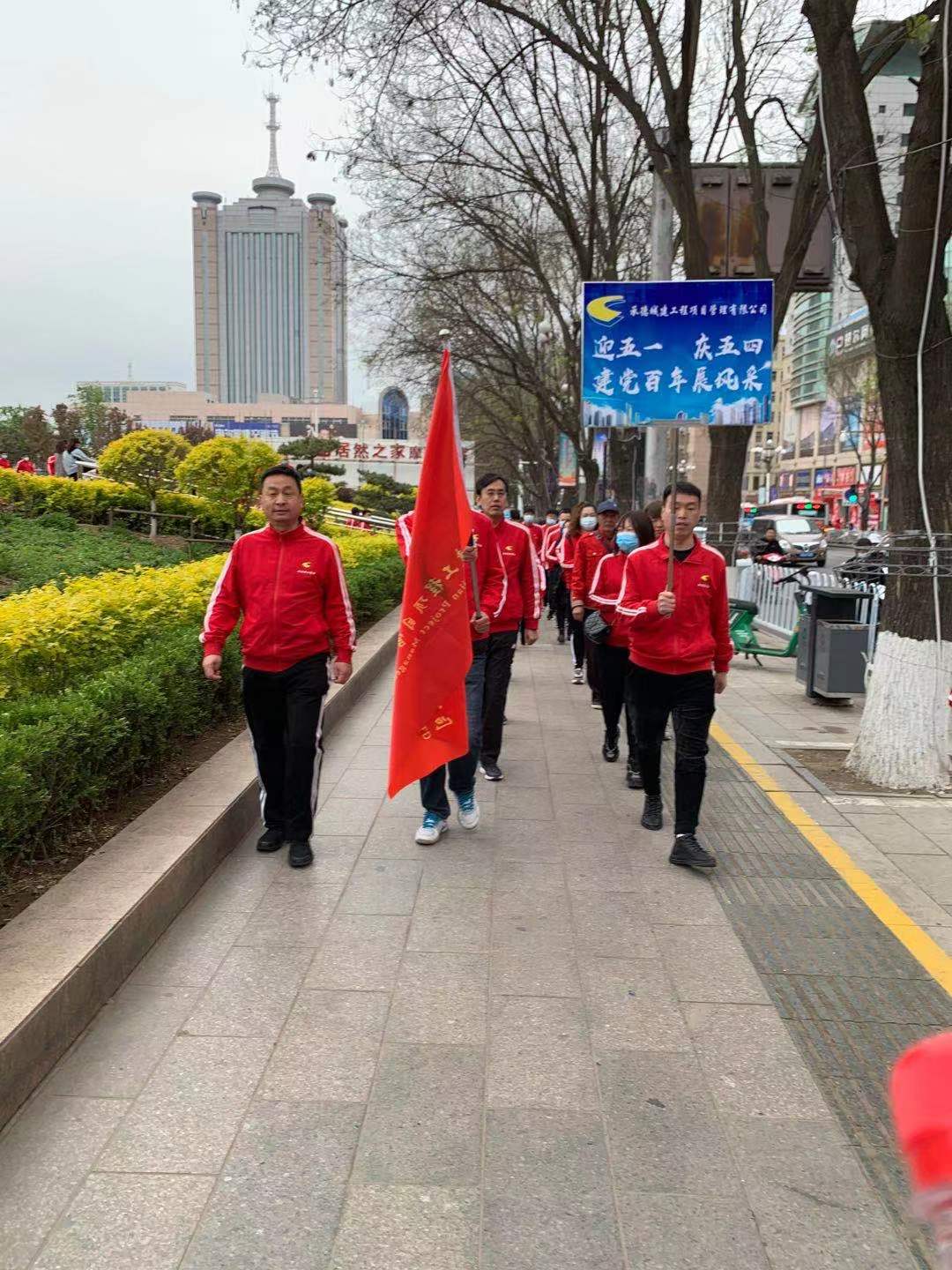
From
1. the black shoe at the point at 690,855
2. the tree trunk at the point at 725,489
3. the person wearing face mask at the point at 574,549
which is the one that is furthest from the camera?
the tree trunk at the point at 725,489

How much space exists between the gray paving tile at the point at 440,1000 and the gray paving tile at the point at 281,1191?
475mm

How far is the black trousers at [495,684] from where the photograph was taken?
6.08 meters

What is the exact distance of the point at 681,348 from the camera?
9.95 metres

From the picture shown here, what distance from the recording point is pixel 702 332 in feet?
31.9

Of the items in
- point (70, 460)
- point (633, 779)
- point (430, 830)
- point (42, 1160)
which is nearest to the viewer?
point (42, 1160)

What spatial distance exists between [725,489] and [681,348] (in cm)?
390

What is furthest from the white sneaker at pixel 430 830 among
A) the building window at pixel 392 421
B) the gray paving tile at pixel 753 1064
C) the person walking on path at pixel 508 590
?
the building window at pixel 392 421

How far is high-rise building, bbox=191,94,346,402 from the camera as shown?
5074 inches

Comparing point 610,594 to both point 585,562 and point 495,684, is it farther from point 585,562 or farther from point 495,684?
point 585,562

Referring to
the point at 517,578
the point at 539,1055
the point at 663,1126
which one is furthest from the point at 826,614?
the point at 663,1126

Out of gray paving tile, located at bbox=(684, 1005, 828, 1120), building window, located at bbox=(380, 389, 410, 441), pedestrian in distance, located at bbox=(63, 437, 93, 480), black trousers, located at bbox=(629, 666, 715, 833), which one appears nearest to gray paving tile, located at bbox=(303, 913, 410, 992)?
gray paving tile, located at bbox=(684, 1005, 828, 1120)

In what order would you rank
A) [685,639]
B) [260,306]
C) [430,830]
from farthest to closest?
[260,306] → [430,830] → [685,639]

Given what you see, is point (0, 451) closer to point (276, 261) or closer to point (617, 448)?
point (617, 448)

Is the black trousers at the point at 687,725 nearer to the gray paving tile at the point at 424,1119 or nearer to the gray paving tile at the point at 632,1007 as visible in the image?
the gray paving tile at the point at 632,1007
